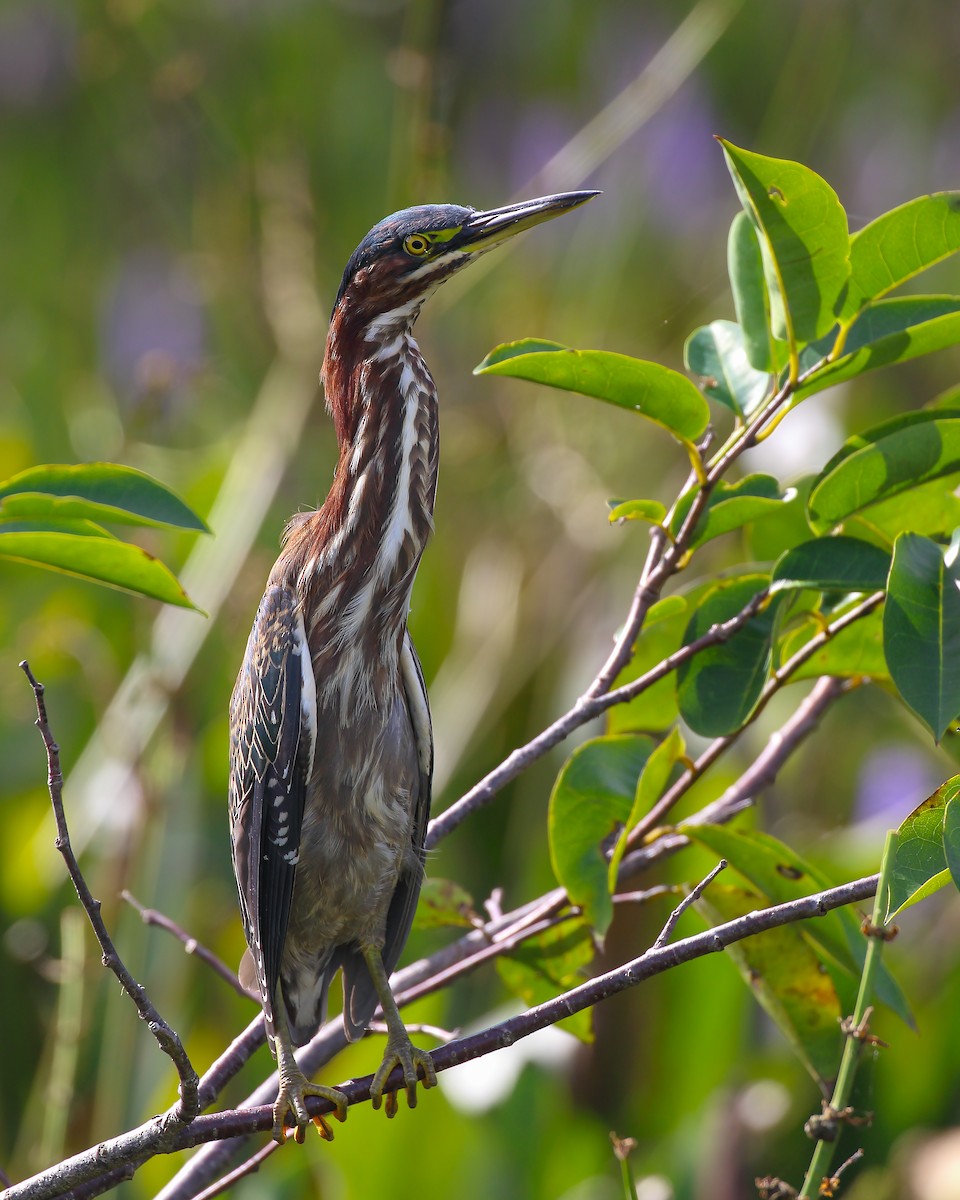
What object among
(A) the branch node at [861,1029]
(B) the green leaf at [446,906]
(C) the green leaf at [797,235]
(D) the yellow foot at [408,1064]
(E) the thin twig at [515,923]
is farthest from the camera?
(B) the green leaf at [446,906]

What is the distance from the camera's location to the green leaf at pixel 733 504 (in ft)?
6.10

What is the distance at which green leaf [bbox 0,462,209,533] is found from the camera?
1.79m

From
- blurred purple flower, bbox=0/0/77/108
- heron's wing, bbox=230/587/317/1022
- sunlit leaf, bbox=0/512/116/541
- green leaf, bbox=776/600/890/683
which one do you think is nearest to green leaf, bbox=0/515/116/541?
sunlit leaf, bbox=0/512/116/541

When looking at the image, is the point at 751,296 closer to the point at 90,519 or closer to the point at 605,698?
the point at 605,698

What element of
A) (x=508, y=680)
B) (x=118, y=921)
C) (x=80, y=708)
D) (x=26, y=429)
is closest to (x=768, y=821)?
(x=508, y=680)

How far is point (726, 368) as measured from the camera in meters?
2.01

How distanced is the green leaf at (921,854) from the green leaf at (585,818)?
1.84 feet

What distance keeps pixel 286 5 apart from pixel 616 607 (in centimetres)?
399

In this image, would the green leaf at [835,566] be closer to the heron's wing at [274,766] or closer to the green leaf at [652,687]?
the green leaf at [652,687]

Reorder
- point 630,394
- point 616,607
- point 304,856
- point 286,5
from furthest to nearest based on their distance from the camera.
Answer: point 286,5 < point 616,607 < point 304,856 < point 630,394

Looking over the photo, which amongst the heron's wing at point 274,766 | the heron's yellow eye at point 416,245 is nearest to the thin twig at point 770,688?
the heron's wing at point 274,766

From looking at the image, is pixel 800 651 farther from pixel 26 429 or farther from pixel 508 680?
pixel 26 429

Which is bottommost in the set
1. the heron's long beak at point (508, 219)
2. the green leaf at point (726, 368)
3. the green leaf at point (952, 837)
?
the green leaf at point (952, 837)

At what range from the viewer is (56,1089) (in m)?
2.40
